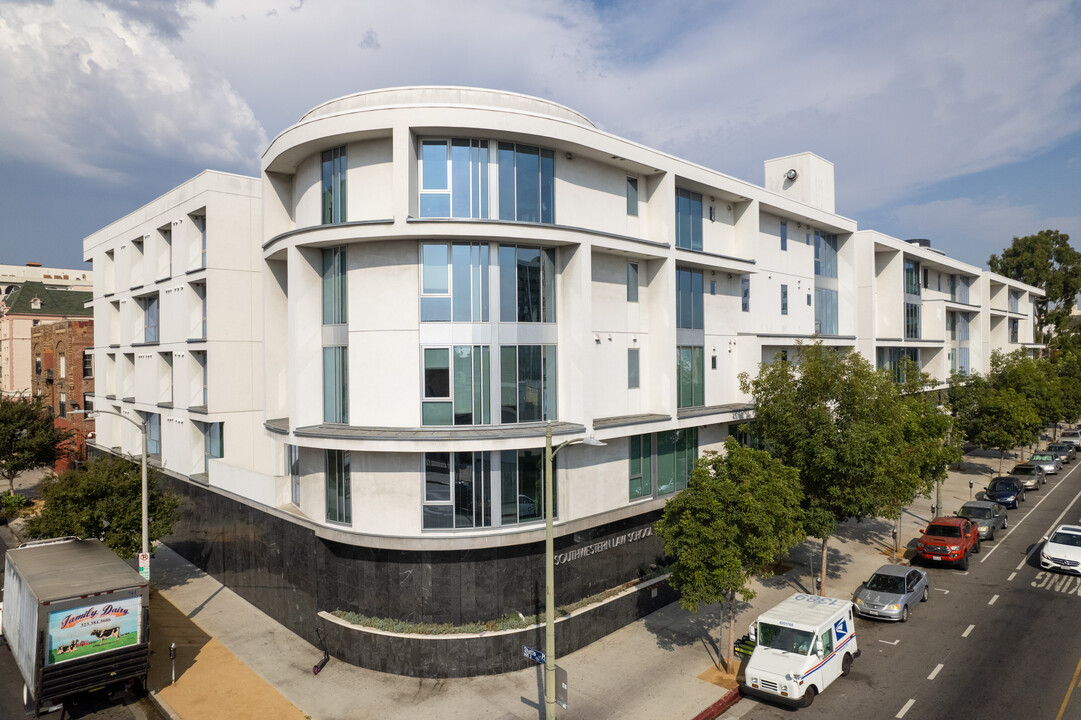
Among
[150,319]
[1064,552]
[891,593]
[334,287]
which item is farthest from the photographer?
[150,319]

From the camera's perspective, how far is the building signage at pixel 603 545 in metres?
20.3

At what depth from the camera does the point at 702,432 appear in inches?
1030

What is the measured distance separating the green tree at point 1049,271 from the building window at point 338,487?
Result: 3606 inches

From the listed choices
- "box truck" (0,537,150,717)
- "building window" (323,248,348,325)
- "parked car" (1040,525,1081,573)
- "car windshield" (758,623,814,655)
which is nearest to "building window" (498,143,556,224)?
"building window" (323,248,348,325)

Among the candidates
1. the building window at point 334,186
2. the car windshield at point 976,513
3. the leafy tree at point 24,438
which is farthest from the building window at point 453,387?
the leafy tree at point 24,438

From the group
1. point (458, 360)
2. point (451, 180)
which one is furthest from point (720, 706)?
point (451, 180)

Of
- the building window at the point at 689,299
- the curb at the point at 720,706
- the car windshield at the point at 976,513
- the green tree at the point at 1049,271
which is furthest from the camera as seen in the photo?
the green tree at the point at 1049,271

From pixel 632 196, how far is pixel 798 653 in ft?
52.1

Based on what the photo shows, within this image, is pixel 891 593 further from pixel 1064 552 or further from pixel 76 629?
pixel 76 629

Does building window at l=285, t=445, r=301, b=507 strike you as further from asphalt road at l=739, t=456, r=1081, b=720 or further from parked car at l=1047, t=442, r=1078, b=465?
parked car at l=1047, t=442, r=1078, b=465

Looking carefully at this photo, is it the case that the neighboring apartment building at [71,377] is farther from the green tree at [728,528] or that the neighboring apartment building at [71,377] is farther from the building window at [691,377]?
the green tree at [728,528]

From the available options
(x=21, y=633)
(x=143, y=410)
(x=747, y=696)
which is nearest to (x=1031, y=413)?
(x=747, y=696)

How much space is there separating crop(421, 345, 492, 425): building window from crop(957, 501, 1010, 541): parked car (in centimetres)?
2483

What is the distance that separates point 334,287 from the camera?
20625mm
